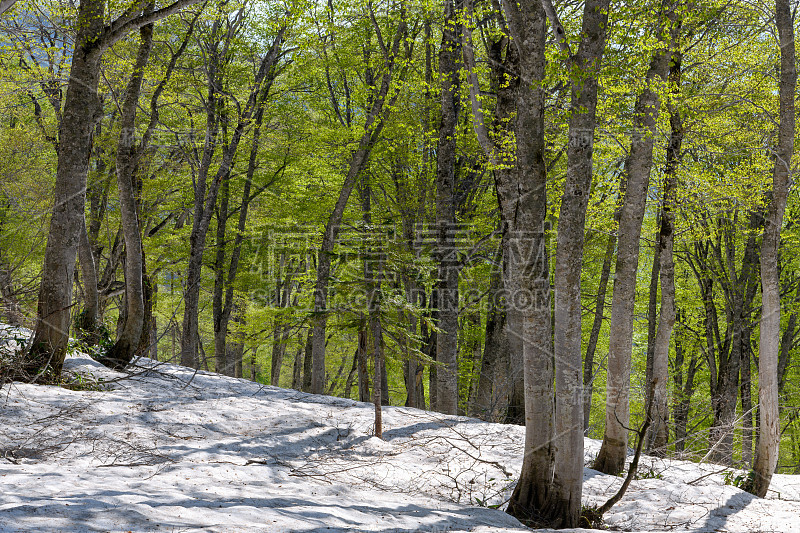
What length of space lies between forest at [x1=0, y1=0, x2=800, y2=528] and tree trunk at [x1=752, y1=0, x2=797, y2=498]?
30 mm

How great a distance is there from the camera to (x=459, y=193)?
1579 centimetres

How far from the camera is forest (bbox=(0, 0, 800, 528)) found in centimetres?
591

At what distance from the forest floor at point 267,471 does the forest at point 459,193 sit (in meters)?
0.75

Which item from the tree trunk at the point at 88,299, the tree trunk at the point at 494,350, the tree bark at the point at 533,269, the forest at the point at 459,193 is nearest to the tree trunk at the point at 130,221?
the forest at the point at 459,193

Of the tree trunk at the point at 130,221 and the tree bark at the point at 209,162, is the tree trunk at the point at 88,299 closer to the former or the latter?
the tree trunk at the point at 130,221

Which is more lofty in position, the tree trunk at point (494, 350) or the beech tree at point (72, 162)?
the beech tree at point (72, 162)

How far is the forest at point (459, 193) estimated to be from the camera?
591 centimetres

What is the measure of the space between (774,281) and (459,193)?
9179 millimetres

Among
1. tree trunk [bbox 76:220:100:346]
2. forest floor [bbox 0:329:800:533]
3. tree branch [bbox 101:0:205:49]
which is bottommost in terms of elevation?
forest floor [bbox 0:329:800:533]

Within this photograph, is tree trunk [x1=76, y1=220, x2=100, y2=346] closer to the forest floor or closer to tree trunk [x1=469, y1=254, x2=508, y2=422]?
the forest floor

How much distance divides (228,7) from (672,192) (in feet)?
33.3

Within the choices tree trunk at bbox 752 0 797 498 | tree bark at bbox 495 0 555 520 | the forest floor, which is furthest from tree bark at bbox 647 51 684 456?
tree bark at bbox 495 0 555 520

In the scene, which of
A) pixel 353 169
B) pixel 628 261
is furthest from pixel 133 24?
pixel 628 261

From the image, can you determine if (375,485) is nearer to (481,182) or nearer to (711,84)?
(711,84)
